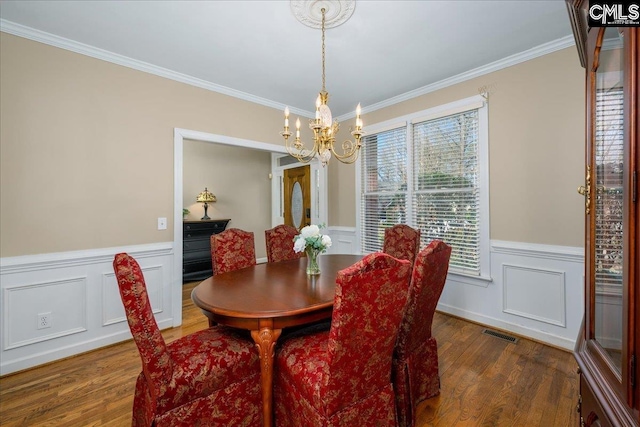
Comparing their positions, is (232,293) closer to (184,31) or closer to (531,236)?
(184,31)

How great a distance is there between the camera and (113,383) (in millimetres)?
2111

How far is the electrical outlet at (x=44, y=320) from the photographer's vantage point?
236 centimetres

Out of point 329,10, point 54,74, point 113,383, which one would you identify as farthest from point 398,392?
point 54,74

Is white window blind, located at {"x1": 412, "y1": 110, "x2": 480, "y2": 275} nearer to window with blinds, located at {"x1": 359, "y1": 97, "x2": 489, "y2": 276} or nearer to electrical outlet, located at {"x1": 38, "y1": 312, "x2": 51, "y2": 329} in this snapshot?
window with blinds, located at {"x1": 359, "y1": 97, "x2": 489, "y2": 276}

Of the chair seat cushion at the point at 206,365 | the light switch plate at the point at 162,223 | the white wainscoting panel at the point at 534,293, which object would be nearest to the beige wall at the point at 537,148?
the white wainscoting panel at the point at 534,293

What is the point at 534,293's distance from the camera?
8.84ft

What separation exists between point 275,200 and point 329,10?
4.41 meters

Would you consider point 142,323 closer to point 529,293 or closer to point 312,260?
point 312,260

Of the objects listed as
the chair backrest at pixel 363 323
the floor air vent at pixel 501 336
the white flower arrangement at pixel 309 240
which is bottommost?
the floor air vent at pixel 501 336

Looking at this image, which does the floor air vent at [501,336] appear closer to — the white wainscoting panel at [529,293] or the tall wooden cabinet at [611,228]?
the white wainscoting panel at [529,293]

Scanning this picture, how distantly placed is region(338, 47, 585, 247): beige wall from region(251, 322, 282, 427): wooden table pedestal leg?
2558 millimetres

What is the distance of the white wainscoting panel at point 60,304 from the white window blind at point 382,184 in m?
2.72

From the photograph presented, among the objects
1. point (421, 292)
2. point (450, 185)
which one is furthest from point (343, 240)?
point (421, 292)

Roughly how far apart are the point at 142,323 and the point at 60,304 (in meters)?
1.88
